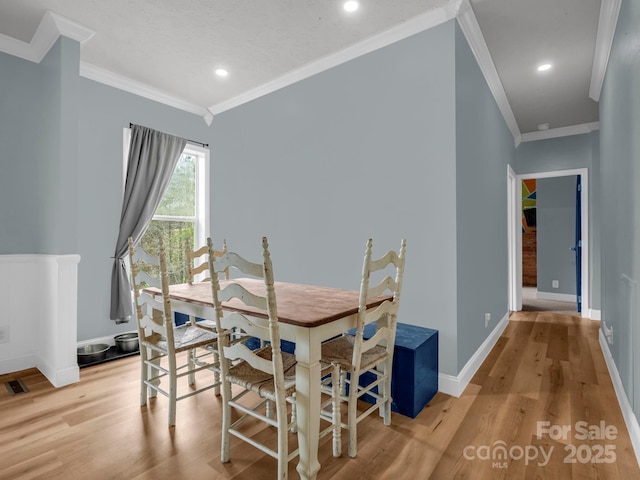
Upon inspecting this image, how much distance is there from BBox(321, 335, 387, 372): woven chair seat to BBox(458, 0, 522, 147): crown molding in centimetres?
233

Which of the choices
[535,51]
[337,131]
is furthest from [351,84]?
[535,51]

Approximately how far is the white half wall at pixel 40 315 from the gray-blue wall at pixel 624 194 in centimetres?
364

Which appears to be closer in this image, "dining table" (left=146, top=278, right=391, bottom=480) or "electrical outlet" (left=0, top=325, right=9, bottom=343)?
"dining table" (left=146, top=278, right=391, bottom=480)

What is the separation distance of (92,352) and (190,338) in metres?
1.54

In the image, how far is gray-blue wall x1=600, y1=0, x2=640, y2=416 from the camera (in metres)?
1.85

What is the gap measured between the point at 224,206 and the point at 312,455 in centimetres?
319

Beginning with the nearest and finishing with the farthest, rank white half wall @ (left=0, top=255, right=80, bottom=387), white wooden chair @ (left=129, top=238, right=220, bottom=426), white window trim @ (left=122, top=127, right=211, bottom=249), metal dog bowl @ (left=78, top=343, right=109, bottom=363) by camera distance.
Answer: white wooden chair @ (left=129, top=238, right=220, bottom=426), white half wall @ (left=0, top=255, right=80, bottom=387), metal dog bowl @ (left=78, top=343, right=109, bottom=363), white window trim @ (left=122, top=127, right=211, bottom=249)

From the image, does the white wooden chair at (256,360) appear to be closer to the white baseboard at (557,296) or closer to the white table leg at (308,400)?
the white table leg at (308,400)

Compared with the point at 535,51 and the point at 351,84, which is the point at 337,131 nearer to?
the point at 351,84

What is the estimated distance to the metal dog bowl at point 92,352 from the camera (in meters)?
2.94

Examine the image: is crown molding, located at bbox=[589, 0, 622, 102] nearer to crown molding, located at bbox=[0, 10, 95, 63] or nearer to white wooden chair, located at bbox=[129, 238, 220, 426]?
white wooden chair, located at bbox=[129, 238, 220, 426]

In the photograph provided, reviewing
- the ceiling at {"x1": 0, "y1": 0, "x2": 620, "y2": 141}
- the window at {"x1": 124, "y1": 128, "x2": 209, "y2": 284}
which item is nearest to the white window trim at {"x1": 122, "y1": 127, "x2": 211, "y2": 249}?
the window at {"x1": 124, "y1": 128, "x2": 209, "y2": 284}

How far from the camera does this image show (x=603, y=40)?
2781mm

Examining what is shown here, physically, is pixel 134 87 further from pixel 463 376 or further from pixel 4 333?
pixel 463 376
